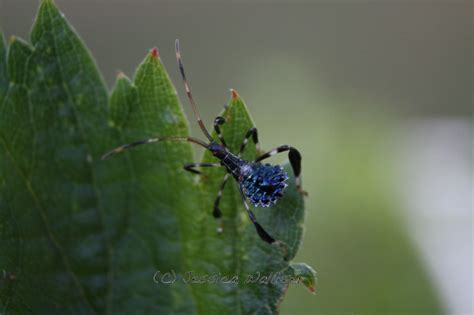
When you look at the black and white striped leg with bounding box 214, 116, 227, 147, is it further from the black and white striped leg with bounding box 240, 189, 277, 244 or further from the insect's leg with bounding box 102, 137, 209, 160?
the black and white striped leg with bounding box 240, 189, 277, 244

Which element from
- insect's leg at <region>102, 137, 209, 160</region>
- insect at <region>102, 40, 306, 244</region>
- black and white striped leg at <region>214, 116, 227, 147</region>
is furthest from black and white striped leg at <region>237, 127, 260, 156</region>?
insect's leg at <region>102, 137, 209, 160</region>

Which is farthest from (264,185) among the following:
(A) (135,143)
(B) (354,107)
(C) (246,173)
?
(B) (354,107)

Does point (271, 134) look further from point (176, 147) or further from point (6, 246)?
point (6, 246)

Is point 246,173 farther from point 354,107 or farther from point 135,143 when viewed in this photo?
point 354,107

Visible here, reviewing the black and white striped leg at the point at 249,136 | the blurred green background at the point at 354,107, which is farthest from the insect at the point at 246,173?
the blurred green background at the point at 354,107

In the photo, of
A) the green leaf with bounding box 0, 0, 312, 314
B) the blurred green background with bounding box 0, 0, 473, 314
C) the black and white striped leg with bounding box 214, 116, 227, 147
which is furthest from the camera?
the blurred green background with bounding box 0, 0, 473, 314

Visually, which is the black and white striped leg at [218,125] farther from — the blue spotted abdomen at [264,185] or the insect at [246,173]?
the blue spotted abdomen at [264,185]
